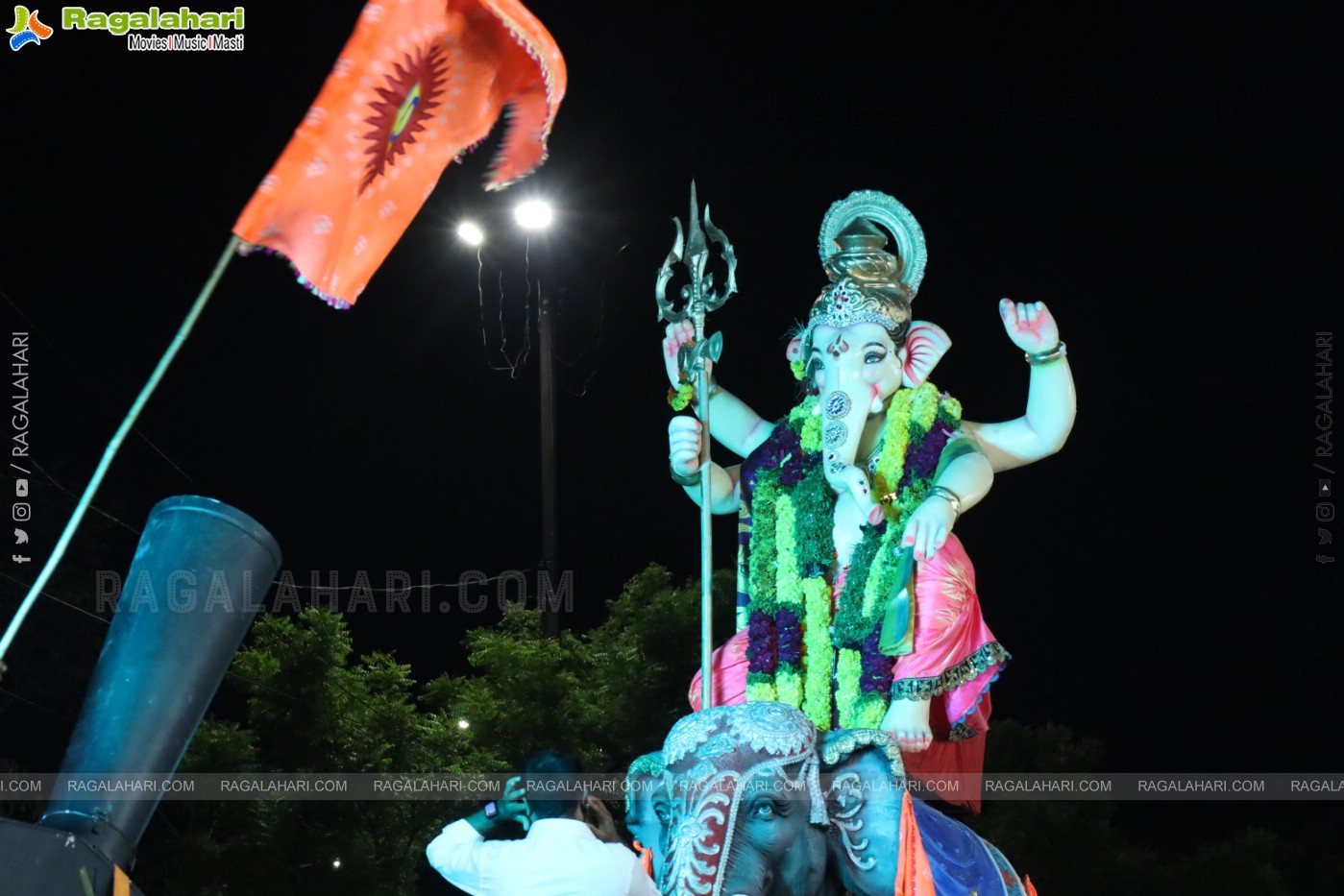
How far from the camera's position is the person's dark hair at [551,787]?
3.86 m

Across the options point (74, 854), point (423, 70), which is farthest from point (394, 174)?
point (74, 854)

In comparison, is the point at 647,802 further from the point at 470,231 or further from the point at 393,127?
the point at 470,231

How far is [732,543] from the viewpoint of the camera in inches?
442

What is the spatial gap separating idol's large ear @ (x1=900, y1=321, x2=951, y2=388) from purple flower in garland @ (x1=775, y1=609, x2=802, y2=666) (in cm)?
98

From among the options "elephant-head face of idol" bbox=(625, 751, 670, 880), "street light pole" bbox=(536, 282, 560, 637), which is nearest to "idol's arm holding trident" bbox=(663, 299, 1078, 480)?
"elephant-head face of idol" bbox=(625, 751, 670, 880)

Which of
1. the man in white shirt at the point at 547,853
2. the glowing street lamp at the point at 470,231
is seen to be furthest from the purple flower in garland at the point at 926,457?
the glowing street lamp at the point at 470,231

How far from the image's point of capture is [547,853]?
12.4ft

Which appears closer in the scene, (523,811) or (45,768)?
(523,811)

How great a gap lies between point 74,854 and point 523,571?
850 cm

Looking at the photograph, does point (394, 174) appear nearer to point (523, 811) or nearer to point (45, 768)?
point (523, 811)

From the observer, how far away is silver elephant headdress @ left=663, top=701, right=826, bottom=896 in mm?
4492

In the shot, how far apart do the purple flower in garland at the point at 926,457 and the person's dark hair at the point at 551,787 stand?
97.5 inches

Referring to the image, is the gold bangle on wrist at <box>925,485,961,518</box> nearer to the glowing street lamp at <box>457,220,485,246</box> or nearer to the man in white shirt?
the man in white shirt

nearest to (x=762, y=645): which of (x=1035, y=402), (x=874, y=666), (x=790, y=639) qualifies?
(x=790, y=639)
